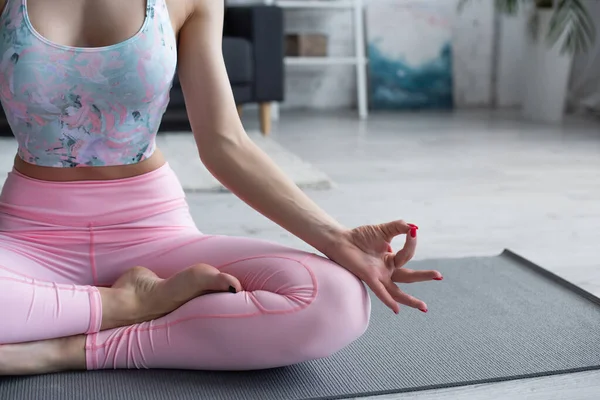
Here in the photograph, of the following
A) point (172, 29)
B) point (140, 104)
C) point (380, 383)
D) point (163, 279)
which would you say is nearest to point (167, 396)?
point (163, 279)

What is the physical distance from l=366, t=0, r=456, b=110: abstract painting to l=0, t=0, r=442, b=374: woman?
3425 mm

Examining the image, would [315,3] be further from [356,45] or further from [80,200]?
[80,200]

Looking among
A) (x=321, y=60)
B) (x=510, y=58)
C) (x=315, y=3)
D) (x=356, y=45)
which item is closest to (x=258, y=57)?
(x=321, y=60)

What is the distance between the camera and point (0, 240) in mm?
1117

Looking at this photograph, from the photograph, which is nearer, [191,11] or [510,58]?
[191,11]

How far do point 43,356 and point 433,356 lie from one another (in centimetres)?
55

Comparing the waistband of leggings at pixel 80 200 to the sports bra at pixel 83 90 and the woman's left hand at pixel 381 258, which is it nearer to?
the sports bra at pixel 83 90

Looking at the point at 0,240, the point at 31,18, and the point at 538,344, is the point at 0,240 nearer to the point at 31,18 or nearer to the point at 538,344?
the point at 31,18

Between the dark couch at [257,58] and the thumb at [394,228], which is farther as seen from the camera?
the dark couch at [257,58]

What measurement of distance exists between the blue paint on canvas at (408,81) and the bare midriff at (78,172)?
348 centimetres

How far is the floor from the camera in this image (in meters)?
1.78

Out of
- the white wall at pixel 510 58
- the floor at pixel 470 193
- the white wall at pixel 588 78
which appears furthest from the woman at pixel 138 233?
the white wall at pixel 510 58

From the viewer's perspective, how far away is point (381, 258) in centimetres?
106

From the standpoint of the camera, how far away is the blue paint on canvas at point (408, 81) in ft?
14.9
